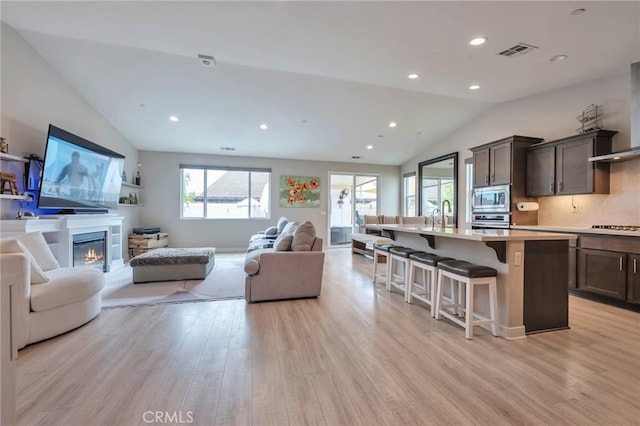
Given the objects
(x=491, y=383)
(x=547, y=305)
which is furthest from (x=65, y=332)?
(x=547, y=305)

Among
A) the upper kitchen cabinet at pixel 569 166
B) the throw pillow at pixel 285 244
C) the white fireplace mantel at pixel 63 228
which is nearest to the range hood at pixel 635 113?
the upper kitchen cabinet at pixel 569 166

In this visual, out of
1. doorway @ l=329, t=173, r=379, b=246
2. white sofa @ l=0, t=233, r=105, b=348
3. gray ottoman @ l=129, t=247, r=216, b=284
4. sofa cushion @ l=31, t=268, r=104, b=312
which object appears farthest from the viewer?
doorway @ l=329, t=173, r=379, b=246

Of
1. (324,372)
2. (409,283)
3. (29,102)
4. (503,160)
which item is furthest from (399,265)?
(29,102)

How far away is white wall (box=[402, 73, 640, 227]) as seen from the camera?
3725 mm

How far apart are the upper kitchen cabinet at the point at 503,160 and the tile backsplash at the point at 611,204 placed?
2.47 ft

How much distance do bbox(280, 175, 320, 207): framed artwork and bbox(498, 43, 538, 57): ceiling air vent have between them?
18.2 feet

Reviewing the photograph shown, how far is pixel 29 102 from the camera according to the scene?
3.61 meters

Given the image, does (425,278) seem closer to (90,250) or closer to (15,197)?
(15,197)

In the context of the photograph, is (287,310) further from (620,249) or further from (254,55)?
(620,249)

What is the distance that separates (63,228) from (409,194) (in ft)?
26.3

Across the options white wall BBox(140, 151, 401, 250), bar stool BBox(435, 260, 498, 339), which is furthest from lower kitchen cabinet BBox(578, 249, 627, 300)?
white wall BBox(140, 151, 401, 250)

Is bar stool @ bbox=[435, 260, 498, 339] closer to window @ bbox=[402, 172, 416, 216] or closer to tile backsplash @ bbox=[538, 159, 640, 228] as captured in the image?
tile backsplash @ bbox=[538, 159, 640, 228]

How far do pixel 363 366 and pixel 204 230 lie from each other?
6.54 metres

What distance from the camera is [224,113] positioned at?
5.39 m
